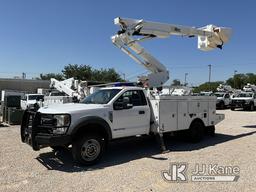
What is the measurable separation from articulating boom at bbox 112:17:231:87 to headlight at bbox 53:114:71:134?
14.7 ft

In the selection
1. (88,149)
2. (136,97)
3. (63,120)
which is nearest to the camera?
(63,120)

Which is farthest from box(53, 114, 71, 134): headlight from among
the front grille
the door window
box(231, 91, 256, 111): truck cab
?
box(231, 91, 256, 111): truck cab

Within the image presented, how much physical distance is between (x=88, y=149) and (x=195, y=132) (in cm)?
441

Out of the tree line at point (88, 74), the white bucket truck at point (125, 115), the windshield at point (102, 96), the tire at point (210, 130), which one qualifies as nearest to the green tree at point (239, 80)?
the tree line at point (88, 74)

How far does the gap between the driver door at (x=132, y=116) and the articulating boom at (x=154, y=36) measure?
2255 mm

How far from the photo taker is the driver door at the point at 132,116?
7922 millimetres

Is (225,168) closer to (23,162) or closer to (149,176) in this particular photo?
(149,176)

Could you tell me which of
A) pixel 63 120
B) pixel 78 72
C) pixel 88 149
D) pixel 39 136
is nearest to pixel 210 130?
pixel 88 149

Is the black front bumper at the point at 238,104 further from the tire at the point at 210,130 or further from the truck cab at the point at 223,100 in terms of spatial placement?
the tire at the point at 210,130

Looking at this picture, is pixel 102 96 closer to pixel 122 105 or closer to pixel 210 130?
pixel 122 105

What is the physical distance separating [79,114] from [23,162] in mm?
2001

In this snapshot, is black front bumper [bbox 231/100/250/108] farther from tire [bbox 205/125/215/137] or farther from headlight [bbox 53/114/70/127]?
headlight [bbox 53/114/70/127]

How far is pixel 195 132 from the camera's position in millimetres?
10148

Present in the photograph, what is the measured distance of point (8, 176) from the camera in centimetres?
634
